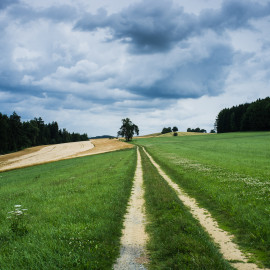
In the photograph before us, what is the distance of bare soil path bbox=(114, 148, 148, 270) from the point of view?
243 inches

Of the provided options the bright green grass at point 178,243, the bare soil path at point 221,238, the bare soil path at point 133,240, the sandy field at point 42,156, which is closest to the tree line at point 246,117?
the sandy field at point 42,156

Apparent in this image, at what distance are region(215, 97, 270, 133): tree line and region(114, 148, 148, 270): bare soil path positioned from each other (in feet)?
422

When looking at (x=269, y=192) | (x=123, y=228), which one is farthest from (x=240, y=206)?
(x=123, y=228)

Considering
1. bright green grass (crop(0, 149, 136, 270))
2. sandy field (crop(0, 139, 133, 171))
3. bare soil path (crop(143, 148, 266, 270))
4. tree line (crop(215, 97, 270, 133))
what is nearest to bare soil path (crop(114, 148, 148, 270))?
bright green grass (crop(0, 149, 136, 270))

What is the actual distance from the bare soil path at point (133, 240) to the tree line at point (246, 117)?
129 metres

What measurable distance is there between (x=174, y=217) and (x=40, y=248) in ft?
18.0

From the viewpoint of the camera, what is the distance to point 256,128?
125 metres

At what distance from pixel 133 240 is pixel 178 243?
1747 millimetres

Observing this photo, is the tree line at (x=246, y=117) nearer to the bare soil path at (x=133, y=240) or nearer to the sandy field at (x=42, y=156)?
the sandy field at (x=42, y=156)

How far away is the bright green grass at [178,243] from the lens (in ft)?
19.5

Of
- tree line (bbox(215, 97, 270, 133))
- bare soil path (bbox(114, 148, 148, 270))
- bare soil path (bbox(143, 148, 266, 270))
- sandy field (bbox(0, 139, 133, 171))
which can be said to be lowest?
sandy field (bbox(0, 139, 133, 171))

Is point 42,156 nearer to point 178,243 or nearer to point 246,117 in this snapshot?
point 178,243

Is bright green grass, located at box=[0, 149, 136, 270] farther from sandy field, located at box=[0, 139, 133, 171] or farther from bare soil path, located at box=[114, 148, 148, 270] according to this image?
sandy field, located at box=[0, 139, 133, 171]

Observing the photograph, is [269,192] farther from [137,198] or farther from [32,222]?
[32,222]
